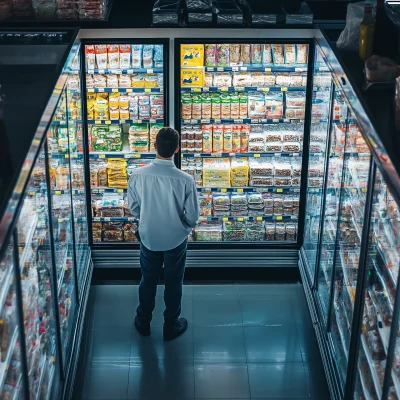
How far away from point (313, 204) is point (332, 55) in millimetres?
1581

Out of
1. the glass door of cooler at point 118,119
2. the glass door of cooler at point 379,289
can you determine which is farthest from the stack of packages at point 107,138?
the glass door of cooler at point 379,289

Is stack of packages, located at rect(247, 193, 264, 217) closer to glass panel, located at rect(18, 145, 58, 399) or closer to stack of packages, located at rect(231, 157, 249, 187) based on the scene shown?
stack of packages, located at rect(231, 157, 249, 187)

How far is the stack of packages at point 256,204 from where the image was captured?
21.2 ft

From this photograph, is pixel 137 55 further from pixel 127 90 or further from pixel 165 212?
pixel 165 212

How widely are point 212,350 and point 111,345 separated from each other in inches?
30.7

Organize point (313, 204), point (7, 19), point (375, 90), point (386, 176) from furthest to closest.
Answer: point (313, 204)
point (7, 19)
point (375, 90)
point (386, 176)

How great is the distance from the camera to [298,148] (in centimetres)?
618

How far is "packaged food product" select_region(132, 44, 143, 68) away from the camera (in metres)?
5.88

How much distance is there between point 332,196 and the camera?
5195mm

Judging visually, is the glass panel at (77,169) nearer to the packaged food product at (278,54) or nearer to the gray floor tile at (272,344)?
the gray floor tile at (272,344)

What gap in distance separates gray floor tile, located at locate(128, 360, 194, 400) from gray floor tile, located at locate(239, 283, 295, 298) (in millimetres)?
1175

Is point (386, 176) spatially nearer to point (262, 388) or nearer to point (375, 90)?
point (375, 90)

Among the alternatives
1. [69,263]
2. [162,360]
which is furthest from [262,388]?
[69,263]

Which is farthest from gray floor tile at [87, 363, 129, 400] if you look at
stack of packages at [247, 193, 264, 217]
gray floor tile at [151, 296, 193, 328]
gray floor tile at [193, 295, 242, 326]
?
stack of packages at [247, 193, 264, 217]
